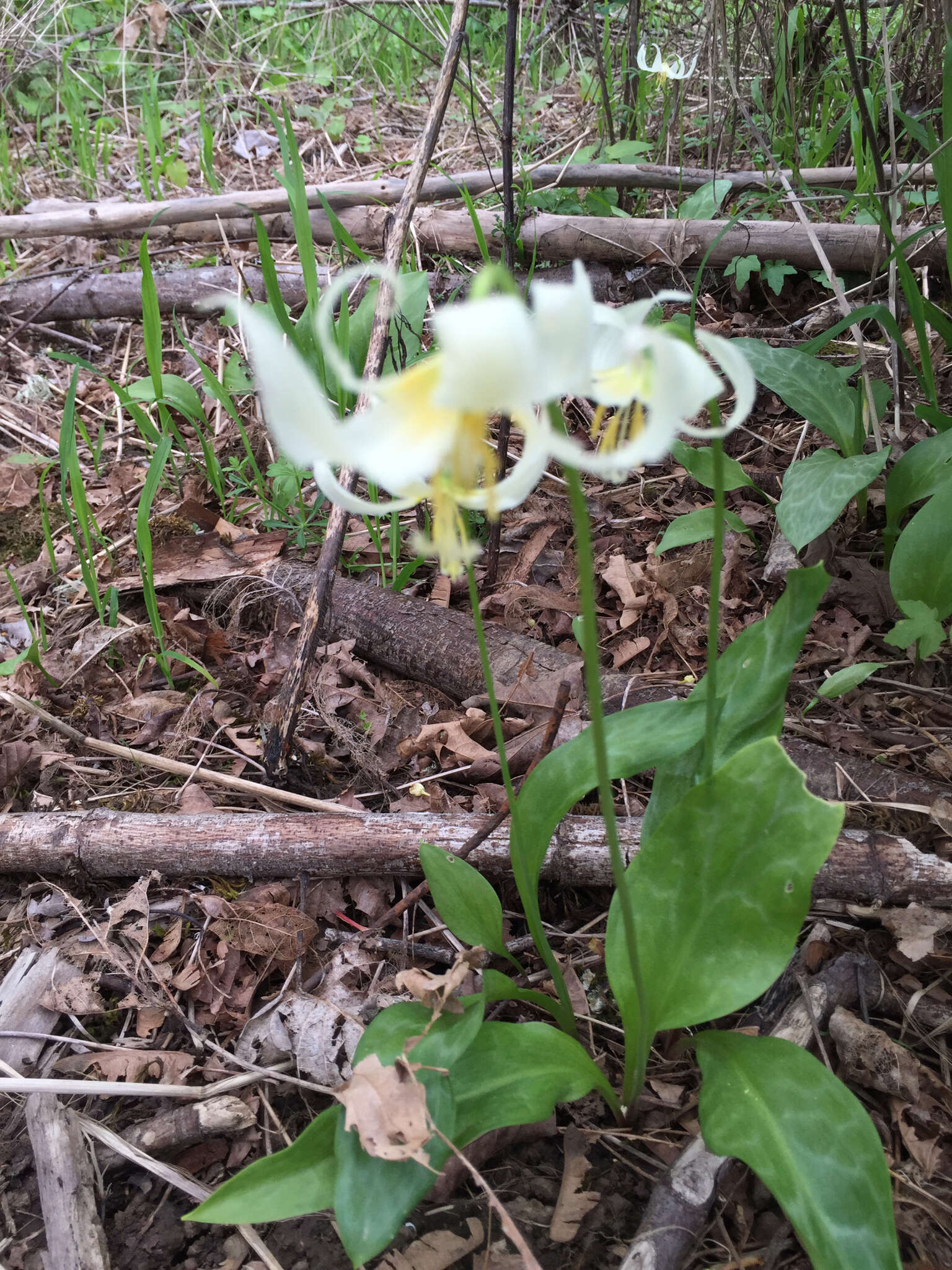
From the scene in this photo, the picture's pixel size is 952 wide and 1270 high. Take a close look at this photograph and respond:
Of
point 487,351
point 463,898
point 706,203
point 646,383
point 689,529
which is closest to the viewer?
point 487,351

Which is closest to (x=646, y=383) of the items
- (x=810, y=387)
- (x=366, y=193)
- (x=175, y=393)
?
(x=810, y=387)

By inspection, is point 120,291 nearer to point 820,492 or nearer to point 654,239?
point 654,239

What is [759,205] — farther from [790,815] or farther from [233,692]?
[790,815]

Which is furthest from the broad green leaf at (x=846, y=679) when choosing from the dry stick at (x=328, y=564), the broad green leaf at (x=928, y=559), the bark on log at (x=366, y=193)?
the bark on log at (x=366, y=193)

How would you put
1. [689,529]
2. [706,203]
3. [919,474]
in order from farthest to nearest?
[706,203] → [689,529] → [919,474]

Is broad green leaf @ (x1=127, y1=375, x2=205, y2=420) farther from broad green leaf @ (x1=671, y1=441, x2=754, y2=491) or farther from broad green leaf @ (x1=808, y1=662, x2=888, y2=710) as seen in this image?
broad green leaf @ (x1=808, y1=662, x2=888, y2=710)

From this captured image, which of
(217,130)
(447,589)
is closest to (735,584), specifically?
(447,589)
